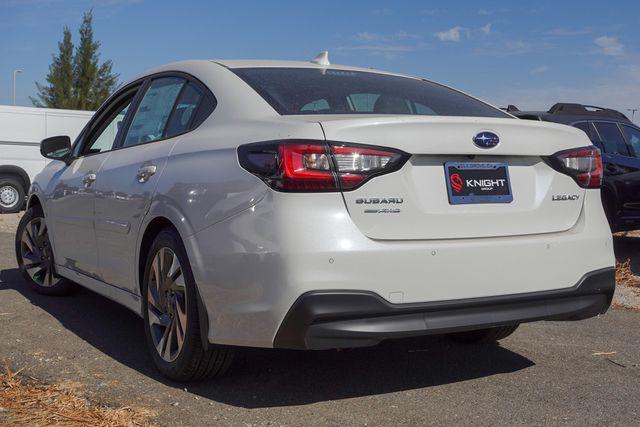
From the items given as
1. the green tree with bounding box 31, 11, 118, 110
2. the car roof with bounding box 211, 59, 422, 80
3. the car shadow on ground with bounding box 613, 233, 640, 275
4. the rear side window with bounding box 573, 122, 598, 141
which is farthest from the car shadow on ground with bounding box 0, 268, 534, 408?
the green tree with bounding box 31, 11, 118, 110

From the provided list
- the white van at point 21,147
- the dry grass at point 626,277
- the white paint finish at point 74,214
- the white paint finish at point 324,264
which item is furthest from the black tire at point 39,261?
the white van at point 21,147

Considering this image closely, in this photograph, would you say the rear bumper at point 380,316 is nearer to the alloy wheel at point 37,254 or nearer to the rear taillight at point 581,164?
the rear taillight at point 581,164

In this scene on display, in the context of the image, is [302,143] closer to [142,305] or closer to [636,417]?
[142,305]

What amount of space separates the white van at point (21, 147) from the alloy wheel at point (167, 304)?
13.5m

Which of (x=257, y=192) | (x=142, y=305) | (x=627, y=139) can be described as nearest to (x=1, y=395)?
(x=142, y=305)

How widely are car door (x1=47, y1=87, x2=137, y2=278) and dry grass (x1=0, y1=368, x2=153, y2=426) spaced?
124 centimetres

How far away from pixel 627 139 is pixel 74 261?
23.7ft

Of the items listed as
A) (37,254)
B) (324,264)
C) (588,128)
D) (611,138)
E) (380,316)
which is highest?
(588,128)

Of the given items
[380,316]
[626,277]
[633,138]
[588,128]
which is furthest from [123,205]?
[633,138]

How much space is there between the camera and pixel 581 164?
371cm

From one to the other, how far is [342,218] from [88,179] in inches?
91.9

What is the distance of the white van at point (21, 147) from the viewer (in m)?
16.4

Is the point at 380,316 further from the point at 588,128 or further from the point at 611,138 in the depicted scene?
the point at 611,138

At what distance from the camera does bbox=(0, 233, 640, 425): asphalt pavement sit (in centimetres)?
343
